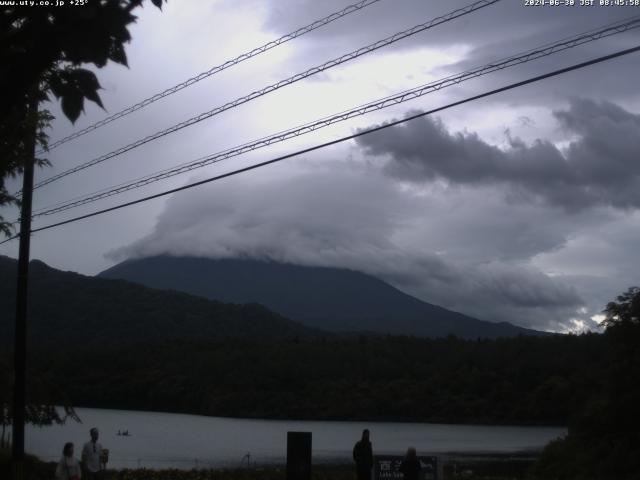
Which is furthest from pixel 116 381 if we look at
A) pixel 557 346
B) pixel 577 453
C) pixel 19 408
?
pixel 19 408

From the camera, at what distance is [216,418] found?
12025 centimetres

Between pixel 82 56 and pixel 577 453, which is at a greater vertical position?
pixel 82 56

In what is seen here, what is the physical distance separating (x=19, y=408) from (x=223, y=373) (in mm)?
101119

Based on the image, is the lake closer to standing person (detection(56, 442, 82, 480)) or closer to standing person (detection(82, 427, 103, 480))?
standing person (detection(82, 427, 103, 480))

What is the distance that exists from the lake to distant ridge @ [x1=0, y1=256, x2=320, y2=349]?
18.0m

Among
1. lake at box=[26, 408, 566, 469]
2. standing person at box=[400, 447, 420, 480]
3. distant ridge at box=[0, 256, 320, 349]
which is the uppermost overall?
distant ridge at box=[0, 256, 320, 349]

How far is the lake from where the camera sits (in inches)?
2697

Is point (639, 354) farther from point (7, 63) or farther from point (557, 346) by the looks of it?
point (557, 346)

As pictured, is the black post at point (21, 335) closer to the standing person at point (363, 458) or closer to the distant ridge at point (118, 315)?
the standing person at point (363, 458)

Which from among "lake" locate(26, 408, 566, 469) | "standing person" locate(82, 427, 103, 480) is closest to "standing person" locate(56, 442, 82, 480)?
"standing person" locate(82, 427, 103, 480)

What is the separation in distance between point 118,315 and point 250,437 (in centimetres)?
6999

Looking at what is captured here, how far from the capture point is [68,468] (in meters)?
16.2

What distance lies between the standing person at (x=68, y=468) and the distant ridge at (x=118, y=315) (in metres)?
91.4

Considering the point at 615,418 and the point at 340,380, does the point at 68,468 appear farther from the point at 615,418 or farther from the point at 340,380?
the point at 340,380
